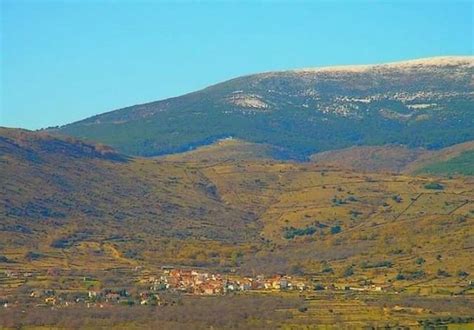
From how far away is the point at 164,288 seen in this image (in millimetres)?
106375

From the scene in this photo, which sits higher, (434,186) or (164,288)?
(434,186)

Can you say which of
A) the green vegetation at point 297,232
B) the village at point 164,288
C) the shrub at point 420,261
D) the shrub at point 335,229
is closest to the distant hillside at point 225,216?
the green vegetation at point 297,232

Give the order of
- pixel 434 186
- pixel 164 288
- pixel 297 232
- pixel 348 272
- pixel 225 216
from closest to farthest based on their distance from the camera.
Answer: pixel 164 288 → pixel 348 272 → pixel 297 232 → pixel 225 216 → pixel 434 186

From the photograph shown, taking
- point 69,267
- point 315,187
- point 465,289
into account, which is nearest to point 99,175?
point 315,187

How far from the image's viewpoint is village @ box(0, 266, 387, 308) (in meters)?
96.6

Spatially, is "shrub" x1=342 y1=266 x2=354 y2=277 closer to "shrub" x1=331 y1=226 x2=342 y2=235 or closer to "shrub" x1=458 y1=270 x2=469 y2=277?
"shrub" x1=458 y1=270 x2=469 y2=277

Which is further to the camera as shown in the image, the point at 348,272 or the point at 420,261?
the point at 348,272

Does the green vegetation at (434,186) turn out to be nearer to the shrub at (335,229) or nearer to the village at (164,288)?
the shrub at (335,229)

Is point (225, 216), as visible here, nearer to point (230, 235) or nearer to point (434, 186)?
point (230, 235)

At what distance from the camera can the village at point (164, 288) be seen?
96.6 m

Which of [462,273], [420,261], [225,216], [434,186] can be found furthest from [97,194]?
[462,273]

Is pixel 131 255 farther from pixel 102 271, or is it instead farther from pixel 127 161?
pixel 127 161

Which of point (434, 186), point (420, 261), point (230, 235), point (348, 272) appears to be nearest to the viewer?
point (420, 261)

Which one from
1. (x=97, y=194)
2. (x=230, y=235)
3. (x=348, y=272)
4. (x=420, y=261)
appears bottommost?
(x=348, y=272)
